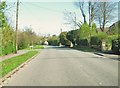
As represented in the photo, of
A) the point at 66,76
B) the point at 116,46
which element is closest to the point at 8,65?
the point at 66,76

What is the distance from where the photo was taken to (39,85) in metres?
10.3

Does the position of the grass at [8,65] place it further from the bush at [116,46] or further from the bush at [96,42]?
the bush at [96,42]

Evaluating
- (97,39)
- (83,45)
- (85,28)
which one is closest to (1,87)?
(97,39)

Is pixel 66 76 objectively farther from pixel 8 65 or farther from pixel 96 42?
pixel 96 42

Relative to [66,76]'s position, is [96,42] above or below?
above

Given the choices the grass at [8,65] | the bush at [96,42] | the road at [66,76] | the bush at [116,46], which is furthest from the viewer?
the bush at [96,42]

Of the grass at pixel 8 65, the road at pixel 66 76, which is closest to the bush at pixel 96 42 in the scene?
the grass at pixel 8 65

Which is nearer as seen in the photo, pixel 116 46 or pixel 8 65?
pixel 8 65

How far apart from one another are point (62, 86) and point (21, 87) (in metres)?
1.46

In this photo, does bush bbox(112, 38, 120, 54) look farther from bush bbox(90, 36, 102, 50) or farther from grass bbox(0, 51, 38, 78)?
grass bbox(0, 51, 38, 78)

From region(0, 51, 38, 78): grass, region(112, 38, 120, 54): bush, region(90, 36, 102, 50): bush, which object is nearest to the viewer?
region(0, 51, 38, 78): grass

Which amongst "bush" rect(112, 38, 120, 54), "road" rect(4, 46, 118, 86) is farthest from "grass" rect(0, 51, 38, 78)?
"bush" rect(112, 38, 120, 54)

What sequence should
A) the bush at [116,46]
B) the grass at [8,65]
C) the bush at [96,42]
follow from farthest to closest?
the bush at [96,42], the bush at [116,46], the grass at [8,65]

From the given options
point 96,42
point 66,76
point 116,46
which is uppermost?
point 96,42
